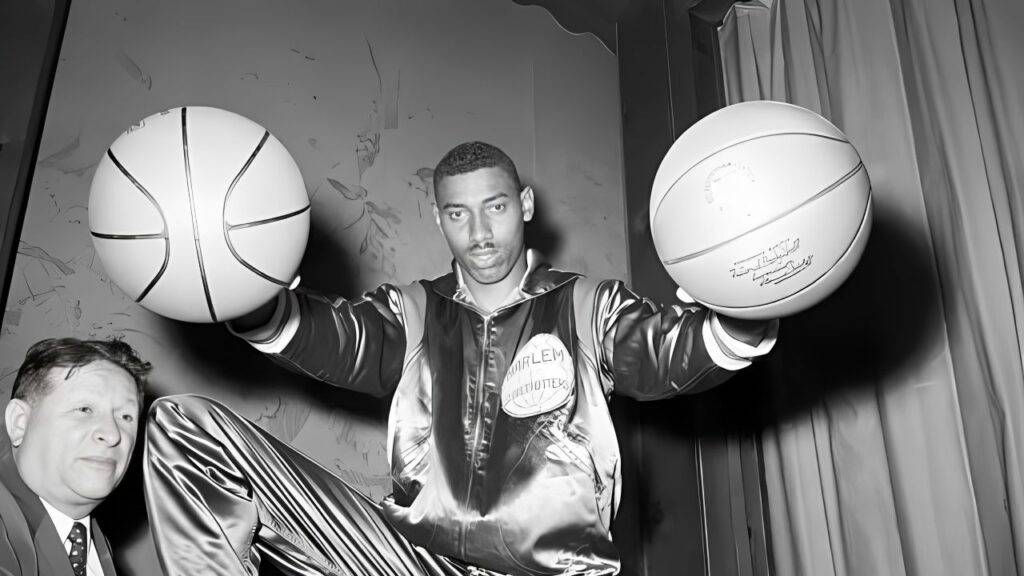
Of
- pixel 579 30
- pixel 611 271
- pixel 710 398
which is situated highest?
pixel 579 30

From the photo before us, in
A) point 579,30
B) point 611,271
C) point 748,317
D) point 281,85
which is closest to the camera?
point 748,317

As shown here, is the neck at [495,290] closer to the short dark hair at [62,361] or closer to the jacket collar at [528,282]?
the jacket collar at [528,282]

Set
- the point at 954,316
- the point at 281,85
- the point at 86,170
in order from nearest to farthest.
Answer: the point at 954,316
the point at 86,170
the point at 281,85

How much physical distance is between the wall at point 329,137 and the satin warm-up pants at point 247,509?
0.47 metres

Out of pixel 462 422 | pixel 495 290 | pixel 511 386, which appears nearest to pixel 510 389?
pixel 511 386

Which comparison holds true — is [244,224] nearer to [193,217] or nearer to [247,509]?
[193,217]

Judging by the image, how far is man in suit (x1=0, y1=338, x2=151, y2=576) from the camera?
145 cm

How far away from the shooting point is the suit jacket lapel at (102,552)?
1541mm

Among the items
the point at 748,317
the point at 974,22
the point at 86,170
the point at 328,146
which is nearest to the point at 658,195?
the point at 748,317

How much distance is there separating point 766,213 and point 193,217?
0.90 meters

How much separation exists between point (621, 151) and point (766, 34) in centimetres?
65

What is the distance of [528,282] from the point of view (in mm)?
1820

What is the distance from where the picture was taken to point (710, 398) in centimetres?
240

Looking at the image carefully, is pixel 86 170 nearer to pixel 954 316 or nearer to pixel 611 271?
pixel 611 271
